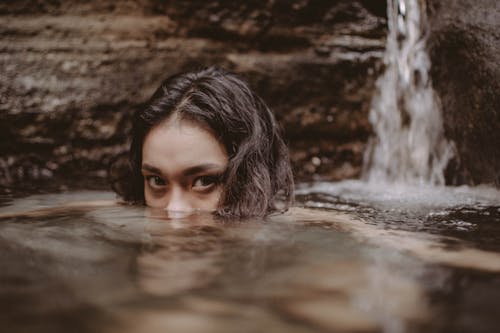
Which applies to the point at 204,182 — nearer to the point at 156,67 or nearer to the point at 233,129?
the point at 233,129

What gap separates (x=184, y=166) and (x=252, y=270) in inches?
41.4

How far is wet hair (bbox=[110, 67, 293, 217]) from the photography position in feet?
7.72

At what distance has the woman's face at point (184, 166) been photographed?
220 centimetres

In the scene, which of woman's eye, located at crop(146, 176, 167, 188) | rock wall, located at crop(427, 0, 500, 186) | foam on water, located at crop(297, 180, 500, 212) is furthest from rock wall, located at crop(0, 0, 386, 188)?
woman's eye, located at crop(146, 176, 167, 188)

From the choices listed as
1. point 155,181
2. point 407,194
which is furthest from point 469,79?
point 155,181

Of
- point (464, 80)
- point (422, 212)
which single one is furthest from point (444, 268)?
point (464, 80)

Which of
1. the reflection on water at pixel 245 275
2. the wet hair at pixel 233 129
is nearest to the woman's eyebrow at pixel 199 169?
the wet hair at pixel 233 129

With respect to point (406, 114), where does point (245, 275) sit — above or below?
below

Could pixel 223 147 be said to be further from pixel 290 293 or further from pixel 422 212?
pixel 290 293

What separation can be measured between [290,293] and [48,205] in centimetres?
206

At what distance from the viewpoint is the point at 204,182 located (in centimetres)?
227

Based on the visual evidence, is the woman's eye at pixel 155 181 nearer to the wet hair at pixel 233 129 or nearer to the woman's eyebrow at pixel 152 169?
the woman's eyebrow at pixel 152 169

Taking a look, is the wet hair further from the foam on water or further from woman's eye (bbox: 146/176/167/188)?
the foam on water

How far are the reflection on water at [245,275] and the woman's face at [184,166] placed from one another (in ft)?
0.51
